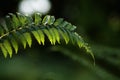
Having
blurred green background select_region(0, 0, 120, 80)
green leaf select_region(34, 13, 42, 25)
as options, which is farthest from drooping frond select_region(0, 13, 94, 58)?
blurred green background select_region(0, 0, 120, 80)

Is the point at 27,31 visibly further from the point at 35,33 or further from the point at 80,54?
the point at 80,54

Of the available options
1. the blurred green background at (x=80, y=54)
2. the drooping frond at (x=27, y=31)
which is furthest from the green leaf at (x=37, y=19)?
the blurred green background at (x=80, y=54)

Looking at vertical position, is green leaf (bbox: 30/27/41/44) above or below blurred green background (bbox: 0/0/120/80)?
above

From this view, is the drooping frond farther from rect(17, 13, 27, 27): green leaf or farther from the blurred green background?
the blurred green background

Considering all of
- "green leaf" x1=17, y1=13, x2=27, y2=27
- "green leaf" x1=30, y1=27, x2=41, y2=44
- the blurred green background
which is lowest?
the blurred green background

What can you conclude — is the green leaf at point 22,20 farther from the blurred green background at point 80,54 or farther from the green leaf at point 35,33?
the blurred green background at point 80,54

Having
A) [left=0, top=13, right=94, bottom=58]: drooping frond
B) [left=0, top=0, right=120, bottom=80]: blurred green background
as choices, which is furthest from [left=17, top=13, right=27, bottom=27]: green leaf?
[left=0, top=0, right=120, bottom=80]: blurred green background

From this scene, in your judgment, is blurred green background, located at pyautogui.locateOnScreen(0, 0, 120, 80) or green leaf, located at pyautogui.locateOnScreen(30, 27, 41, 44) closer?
green leaf, located at pyautogui.locateOnScreen(30, 27, 41, 44)

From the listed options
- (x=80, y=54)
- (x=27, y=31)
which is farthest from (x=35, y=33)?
(x=80, y=54)

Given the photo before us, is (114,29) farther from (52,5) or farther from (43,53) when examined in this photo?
(52,5)
